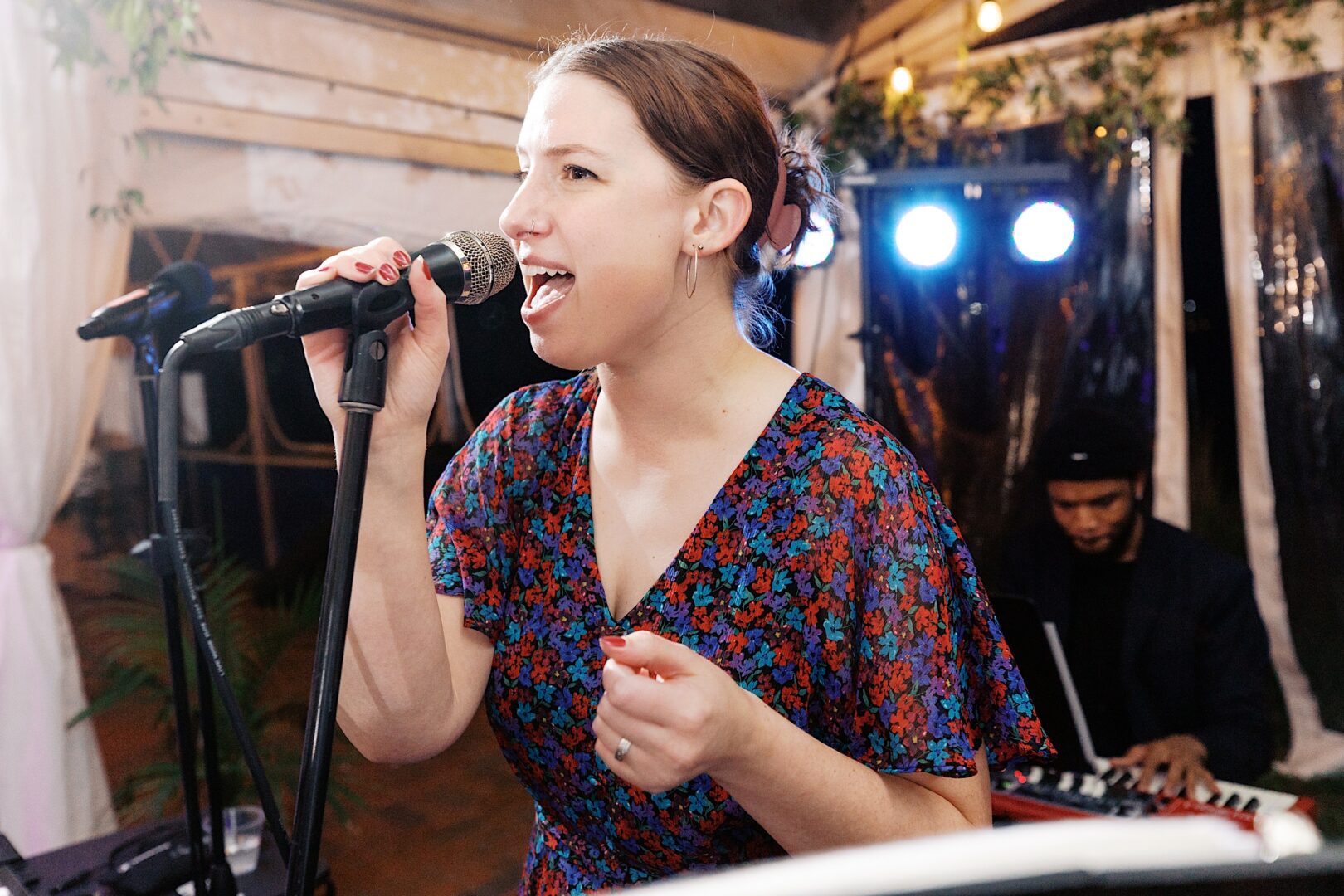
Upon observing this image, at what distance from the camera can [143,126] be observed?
3500 mm

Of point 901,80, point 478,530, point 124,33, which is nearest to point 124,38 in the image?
point 124,33

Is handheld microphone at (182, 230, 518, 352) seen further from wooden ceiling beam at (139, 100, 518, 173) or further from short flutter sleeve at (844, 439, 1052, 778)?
wooden ceiling beam at (139, 100, 518, 173)

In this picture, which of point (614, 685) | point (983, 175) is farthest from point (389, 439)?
point (983, 175)

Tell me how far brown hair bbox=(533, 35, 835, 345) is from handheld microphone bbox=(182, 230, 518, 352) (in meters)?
0.27

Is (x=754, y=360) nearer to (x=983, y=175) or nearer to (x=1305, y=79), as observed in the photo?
(x=983, y=175)

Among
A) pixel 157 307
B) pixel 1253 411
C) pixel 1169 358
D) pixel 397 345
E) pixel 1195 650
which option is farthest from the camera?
pixel 1169 358

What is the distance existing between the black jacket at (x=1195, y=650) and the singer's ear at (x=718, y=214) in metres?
2.38

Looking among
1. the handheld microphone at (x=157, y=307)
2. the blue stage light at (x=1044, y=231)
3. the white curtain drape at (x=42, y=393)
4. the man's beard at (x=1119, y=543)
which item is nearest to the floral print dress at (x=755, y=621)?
the handheld microphone at (x=157, y=307)

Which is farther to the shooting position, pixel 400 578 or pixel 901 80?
pixel 901 80

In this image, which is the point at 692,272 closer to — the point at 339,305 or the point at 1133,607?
the point at 339,305

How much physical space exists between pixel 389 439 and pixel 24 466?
279 centimetres

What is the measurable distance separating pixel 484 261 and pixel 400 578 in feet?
1.29

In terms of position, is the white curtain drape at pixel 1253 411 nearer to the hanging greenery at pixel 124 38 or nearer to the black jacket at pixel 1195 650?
the black jacket at pixel 1195 650

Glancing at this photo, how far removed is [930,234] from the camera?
14.4ft
